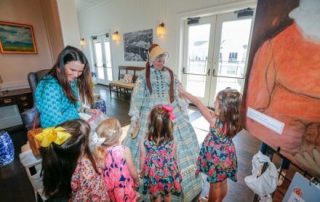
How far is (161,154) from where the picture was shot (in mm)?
1190

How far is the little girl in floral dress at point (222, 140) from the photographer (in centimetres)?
118

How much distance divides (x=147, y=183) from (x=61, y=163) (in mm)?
683

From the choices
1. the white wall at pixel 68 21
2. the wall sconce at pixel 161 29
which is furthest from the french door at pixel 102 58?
the white wall at pixel 68 21

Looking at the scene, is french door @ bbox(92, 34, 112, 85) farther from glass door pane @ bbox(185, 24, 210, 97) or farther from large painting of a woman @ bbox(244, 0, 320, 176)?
large painting of a woman @ bbox(244, 0, 320, 176)

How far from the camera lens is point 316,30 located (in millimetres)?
659

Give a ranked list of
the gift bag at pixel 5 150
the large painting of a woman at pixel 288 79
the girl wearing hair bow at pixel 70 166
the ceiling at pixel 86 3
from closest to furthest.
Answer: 1. the large painting of a woman at pixel 288 79
2. the girl wearing hair bow at pixel 70 166
3. the gift bag at pixel 5 150
4. the ceiling at pixel 86 3

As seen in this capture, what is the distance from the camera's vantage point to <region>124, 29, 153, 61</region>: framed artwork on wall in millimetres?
5273

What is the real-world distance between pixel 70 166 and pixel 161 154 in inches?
23.9

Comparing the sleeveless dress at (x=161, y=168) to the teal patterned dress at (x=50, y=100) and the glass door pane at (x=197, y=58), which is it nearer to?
the teal patterned dress at (x=50, y=100)

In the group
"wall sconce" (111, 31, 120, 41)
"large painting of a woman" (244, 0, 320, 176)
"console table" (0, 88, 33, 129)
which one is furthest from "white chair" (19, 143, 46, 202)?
"wall sconce" (111, 31, 120, 41)

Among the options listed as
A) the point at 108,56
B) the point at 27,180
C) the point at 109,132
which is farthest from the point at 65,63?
the point at 108,56

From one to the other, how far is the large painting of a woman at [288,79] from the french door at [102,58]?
22.3 ft

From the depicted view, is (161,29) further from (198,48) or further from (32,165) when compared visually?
(32,165)

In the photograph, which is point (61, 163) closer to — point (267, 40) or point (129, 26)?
point (267, 40)
